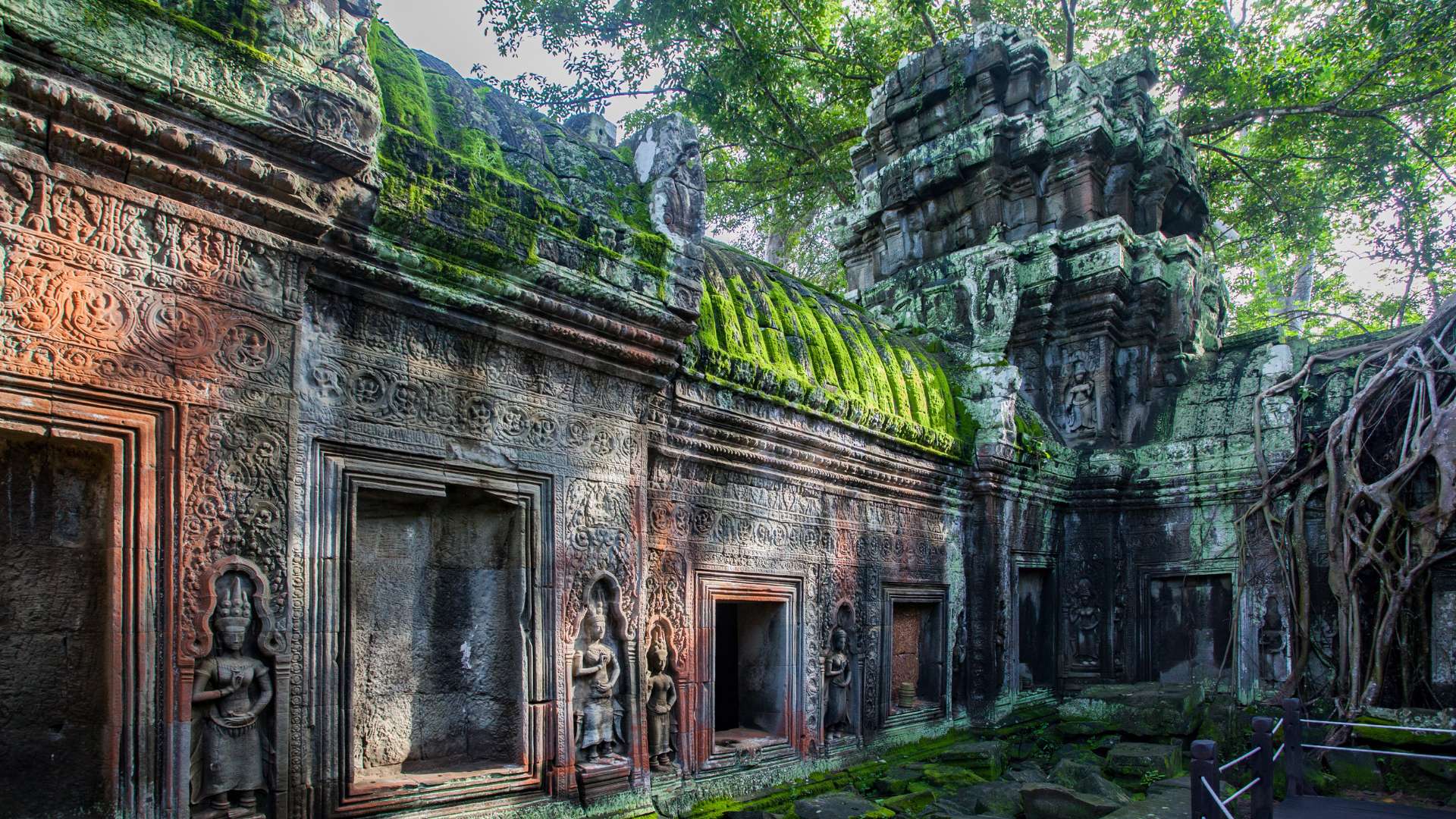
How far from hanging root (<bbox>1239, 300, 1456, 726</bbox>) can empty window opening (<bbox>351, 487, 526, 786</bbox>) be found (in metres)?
6.09

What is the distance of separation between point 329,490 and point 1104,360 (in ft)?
25.0

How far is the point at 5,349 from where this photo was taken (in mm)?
2723

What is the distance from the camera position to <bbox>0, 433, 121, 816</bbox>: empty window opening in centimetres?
292

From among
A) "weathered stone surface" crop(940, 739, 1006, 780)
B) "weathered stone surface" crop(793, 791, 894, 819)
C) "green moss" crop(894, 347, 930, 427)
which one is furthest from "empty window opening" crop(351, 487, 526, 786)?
"green moss" crop(894, 347, 930, 427)

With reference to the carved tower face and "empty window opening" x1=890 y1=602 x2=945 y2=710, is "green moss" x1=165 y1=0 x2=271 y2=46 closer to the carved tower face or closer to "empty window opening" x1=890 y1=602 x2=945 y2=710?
the carved tower face

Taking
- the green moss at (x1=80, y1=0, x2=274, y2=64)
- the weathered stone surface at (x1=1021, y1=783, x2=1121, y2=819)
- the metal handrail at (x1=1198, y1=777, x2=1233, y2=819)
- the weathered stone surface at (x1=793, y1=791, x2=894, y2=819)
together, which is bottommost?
the weathered stone surface at (x1=1021, y1=783, x2=1121, y2=819)

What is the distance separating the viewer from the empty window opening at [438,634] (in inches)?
154

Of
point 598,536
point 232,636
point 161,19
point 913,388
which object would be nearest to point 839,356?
point 913,388

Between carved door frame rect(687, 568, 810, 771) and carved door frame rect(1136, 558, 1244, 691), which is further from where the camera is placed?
carved door frame rect(1136, 558, 1244, 691)

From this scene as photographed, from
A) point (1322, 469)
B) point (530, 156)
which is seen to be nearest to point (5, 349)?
point (530, 156)

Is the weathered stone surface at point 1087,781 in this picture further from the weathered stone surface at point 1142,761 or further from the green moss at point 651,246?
the green moss at point 651,246

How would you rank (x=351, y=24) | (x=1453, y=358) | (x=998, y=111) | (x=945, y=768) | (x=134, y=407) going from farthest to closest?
1. (x=998, y=111)
2. (x=1453, y=358)
3. (x=945, y=768)
4. (x=351, y=24)
5. (x=134, y=407)

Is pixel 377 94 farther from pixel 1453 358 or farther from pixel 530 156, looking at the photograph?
pixel 1453 358

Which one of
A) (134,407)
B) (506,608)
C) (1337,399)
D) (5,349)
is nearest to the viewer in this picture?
(5,349)
